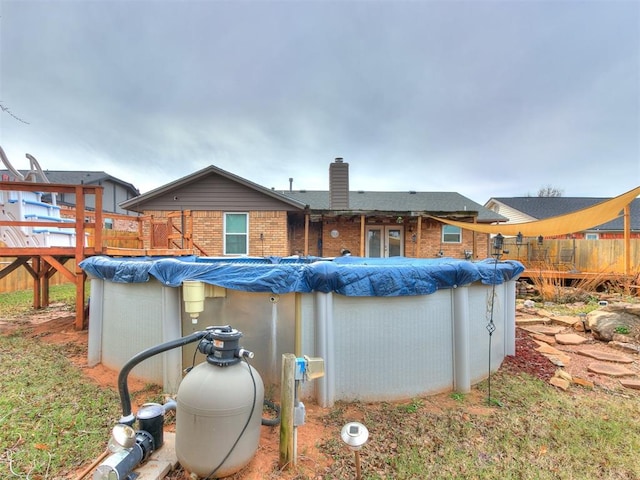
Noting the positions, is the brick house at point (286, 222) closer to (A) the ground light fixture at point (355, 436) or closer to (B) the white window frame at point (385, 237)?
(B) the white window frame at point (385, 237)

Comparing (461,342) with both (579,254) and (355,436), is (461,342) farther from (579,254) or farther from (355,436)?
(579,254)

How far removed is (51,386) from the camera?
308 centimetres

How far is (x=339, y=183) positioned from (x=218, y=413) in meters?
11.2

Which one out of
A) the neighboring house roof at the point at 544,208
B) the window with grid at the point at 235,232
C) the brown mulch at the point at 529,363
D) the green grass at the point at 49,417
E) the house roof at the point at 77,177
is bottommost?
the brown mulch at the point at 529,363

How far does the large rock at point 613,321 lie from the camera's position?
16.8ft

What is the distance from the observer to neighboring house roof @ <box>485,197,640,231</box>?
2173 centimetres

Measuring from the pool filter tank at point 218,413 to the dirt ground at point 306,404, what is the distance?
194 mm

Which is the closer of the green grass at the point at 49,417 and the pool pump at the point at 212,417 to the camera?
the pool pump at the point at 212,417

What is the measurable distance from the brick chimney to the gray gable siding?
2.57m

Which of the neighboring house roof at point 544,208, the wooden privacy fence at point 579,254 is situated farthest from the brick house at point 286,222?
the neighboring house roof at point 544,208

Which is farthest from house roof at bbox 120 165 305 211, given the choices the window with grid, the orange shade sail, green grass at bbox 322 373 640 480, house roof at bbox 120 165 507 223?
green grass at bbox 322 373 640 480

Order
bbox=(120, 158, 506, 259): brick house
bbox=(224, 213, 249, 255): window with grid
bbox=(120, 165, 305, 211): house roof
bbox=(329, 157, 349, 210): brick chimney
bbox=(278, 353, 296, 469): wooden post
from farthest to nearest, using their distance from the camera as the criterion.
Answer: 1. bbox=(329, 157, 349, 210): brick chimney
2. bbox=(224, 213, 249, 255): window with grid
3. bbox=(120, 158, 506, 259): brick house
4. bbox=(120, 165, 305, 211): house roof
5. bbox=(278, 353, 296, 469): wooden post

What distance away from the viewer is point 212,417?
173 centimetres

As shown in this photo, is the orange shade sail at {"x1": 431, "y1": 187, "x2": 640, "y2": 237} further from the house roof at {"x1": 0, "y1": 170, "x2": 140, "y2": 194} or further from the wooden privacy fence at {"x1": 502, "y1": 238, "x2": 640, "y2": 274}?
the house roof at {"x1": 0, "y1": 170, "x2": 140, "y2": 194}
